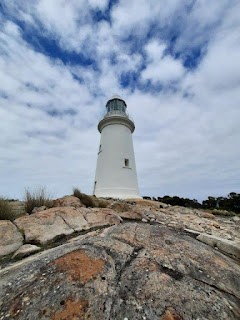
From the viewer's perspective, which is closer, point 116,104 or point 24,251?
point 24,251

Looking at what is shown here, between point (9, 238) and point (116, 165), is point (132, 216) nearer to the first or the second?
point (9, 238)

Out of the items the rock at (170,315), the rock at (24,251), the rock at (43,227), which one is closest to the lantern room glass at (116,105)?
Answer: the rock at (43,227)

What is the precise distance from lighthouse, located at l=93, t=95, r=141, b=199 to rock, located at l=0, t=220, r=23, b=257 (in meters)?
9.47

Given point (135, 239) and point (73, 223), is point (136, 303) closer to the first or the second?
point (135, 239)

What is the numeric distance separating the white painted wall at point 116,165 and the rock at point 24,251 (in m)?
9.86

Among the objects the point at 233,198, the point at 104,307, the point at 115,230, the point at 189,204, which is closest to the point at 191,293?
the point at 104,307

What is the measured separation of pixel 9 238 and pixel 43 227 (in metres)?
0.71

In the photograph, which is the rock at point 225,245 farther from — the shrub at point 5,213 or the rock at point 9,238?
the shrub at point 5,213

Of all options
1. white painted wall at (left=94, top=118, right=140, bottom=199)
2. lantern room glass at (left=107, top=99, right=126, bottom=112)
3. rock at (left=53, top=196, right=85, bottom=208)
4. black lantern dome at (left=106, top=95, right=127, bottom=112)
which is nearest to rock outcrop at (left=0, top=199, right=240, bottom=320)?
rock at (left=53, top=196, right=85, bottom=208)

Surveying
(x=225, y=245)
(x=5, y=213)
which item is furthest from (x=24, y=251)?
(x=225, y=245)

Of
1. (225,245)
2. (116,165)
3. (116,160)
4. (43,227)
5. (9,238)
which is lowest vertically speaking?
(225,245)

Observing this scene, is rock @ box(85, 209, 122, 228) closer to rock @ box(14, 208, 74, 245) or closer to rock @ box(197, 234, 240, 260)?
Answer: rock @ box(14, 208, 74, 245)

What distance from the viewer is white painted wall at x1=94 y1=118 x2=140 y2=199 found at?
1338 cm

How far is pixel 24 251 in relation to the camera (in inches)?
119
